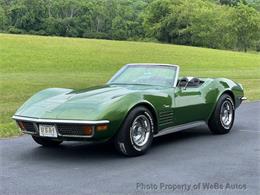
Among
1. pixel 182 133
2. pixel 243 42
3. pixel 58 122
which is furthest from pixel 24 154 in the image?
pixel 243 42

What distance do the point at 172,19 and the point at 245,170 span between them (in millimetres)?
93324

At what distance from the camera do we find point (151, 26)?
102 meters

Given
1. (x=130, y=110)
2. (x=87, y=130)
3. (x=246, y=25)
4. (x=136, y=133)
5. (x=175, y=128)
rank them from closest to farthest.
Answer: (x=87, y=130), (x=130, y=110), (x=136, y=133), (x=175, y=128), (x=246, y=25)

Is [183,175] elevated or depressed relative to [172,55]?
elevated

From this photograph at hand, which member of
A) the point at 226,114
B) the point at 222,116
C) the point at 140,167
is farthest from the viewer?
the point at 226,114

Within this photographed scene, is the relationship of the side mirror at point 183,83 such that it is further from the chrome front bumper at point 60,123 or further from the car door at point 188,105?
the chrome front bumper at point 60,123

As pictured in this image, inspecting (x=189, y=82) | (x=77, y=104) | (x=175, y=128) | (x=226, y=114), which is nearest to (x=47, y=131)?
(x=77, y=104)

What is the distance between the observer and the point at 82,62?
34062 millimetres

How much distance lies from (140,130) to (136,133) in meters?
0.09

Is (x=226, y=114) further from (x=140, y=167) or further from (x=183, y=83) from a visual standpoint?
(x=140, y=167)

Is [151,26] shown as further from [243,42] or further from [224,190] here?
[224,190]

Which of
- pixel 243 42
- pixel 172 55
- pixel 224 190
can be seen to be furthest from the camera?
pixel 243 42

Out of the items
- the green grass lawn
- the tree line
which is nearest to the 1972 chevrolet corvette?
the green grass lawn

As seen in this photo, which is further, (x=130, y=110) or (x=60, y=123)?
(x=130, y=110)
